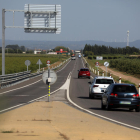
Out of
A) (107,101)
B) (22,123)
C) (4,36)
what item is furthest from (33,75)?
(22,123)

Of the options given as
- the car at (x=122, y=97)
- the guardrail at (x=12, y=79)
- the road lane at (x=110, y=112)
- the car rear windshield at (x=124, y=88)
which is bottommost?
the guardrail at (x=12, y=79)

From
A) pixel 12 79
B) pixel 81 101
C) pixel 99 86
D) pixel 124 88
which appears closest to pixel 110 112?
pixel 124 88

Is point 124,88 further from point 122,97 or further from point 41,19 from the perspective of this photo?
point 41,19

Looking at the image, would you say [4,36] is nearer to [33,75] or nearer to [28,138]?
[33,75]

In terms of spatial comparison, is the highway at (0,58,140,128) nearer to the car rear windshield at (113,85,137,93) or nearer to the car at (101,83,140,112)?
the car at (101,83,140,112)

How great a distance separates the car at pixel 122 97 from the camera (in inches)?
576

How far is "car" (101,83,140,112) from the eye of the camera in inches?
576

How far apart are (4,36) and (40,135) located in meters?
23.5

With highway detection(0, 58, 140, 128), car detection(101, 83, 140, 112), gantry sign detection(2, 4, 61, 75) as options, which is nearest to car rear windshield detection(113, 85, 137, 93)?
car detection(101, 83, 140, 112)

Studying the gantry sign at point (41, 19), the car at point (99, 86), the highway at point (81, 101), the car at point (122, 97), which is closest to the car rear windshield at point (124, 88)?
the car at point (122, 97)

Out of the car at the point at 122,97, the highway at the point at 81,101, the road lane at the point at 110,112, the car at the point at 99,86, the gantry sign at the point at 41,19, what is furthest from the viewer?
the gantry sign at the point at 41,19

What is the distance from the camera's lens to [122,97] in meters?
14.7

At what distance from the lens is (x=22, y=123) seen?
10039mm

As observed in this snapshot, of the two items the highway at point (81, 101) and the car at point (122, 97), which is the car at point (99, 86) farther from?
the car at point (122, 97)
